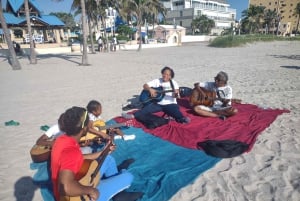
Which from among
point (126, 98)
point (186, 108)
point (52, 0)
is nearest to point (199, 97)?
point (186, 108)

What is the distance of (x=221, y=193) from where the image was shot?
3092 millimetres

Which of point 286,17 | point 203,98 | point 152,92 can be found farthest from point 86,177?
point 286,17

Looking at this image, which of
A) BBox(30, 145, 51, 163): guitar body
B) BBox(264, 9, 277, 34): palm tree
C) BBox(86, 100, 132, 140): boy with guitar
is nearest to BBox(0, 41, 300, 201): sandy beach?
BBox(30, 145, 51, 163): guitar body

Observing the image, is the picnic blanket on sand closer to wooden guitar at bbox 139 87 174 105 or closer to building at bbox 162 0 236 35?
wooden guitar at bbox 139 87 174 105

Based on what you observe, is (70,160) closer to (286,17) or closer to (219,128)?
(219,128)

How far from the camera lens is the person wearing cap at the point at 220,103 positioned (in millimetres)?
5559

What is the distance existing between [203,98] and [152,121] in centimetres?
141

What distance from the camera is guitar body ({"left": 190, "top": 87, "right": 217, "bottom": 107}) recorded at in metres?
5.74

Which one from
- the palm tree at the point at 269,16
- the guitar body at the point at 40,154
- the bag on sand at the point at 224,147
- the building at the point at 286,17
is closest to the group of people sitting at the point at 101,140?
the guitar body at the point at 40,154

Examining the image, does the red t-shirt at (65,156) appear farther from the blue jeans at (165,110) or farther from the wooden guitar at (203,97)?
the wooden guitar at (203,97)

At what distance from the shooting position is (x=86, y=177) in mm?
2361

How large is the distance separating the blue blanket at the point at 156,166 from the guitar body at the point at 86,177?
0.88 metres

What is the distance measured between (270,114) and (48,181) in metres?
4.94

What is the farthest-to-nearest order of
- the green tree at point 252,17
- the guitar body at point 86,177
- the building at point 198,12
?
the building at point 198,12 < the green tree at point 252,17 < the guitar body at point 86,177
